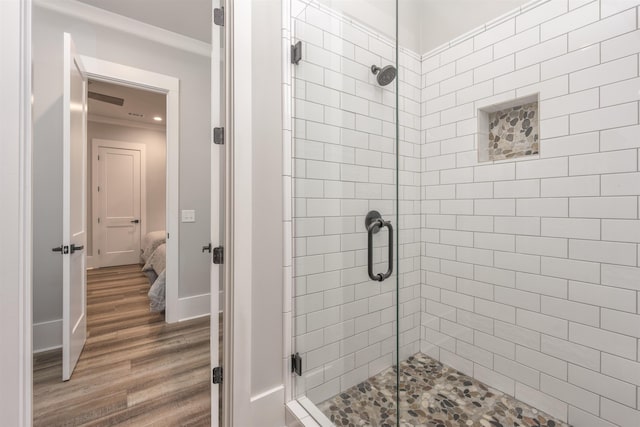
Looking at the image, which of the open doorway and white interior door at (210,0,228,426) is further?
the open doorway

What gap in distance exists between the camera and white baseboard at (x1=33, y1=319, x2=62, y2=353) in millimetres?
2211

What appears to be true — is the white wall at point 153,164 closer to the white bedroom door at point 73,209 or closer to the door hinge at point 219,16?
the white bedroom door at point 73,209

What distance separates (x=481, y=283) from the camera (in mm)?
1838

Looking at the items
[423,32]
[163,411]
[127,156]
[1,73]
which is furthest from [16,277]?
[127,156]

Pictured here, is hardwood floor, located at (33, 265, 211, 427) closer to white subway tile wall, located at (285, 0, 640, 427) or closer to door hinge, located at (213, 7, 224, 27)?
white subway tile wall, located at (285, 0, 640, 427)

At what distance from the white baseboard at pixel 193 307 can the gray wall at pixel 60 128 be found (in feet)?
0.21

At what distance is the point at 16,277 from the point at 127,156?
5019 millimetres

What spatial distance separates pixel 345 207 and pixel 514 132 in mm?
1208

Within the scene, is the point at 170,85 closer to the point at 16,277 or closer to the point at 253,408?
the point at 16,277

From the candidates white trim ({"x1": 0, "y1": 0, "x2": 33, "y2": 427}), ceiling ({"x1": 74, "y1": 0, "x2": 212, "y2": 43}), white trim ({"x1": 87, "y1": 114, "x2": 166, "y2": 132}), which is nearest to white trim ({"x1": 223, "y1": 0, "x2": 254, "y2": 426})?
white trim ({"x1": 0, "y1": 0, "x2": 33, "y2": 427})

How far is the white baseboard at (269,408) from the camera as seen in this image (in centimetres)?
136

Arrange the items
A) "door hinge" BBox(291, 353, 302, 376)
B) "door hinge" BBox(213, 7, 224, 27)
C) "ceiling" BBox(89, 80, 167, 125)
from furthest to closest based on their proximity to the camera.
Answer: "ceiling" BBox(89, 80, 167, 125)
"door hinge" BBox(291, 353, 302, 376)
"door hinge" BBox(213, 7, 224, 27)

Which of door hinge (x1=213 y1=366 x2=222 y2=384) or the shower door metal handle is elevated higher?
the shower door metal handle

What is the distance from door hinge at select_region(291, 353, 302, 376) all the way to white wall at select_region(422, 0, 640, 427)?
40.6 inches
